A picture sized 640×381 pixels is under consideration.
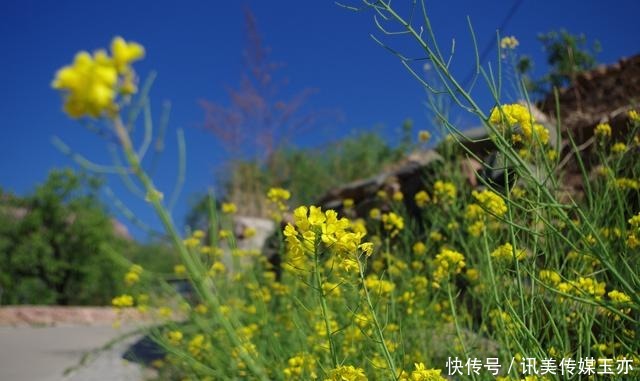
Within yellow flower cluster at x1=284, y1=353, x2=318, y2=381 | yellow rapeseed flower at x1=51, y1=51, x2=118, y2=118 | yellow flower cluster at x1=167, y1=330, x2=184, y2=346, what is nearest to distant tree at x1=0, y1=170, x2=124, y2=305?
yellow flower cluster at x1=167, y1=330, x2=184, y2=346

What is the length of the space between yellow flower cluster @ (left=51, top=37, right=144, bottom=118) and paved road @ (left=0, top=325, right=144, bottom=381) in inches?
139

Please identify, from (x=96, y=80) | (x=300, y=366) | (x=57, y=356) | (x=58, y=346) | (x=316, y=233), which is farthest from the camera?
(x=58, y=346)

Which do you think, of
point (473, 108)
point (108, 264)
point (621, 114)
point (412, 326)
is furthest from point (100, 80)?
point (108, 264)

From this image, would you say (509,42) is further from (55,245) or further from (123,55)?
(55,245)

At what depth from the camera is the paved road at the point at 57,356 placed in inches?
214

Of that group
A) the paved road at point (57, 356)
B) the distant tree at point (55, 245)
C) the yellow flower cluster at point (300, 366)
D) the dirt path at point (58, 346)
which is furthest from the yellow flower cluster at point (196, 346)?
the distant tree at point (55, 245)

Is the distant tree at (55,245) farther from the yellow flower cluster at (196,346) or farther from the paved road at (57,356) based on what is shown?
the yellow flower cluster at (196,346)

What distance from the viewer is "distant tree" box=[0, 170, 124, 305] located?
1346cm

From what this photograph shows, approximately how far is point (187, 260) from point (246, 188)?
41.9ft

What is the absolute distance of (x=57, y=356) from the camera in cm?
662

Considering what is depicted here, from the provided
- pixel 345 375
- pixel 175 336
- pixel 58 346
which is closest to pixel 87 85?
pixel 345 375

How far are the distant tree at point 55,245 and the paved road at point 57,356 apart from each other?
13.9 feet

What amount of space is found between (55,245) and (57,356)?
8.32 m

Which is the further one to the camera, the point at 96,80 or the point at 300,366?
the point at 300,366
